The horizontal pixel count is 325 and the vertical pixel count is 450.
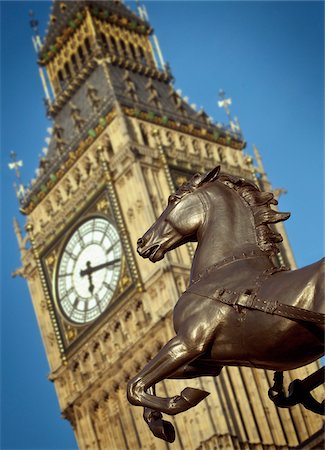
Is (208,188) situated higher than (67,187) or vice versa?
(67,187)

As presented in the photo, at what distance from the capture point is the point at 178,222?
372 inches

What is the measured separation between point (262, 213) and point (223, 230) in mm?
325

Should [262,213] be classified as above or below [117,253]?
below

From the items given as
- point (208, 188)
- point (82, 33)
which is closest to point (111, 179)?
point (82, 33)

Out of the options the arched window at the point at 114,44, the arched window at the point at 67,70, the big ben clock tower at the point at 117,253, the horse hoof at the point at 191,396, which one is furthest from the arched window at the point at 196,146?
the horse hoof at the point at 191,396

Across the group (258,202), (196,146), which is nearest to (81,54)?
(196,146)

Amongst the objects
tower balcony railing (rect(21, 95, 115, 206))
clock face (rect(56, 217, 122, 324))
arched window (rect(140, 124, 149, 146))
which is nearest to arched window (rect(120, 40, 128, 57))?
tower balcony railing (rect(21, 95, 115, 206))

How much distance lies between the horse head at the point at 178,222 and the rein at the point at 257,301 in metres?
0.49

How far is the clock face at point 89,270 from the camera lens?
32781mm

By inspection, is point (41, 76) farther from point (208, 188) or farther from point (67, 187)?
point (208, 188)

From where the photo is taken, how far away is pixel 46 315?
35.6m

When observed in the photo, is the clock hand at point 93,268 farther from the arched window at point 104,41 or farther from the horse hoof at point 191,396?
the horse hoof at point 191,396

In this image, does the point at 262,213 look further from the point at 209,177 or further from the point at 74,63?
the point at 74,63

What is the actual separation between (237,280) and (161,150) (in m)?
25.1
